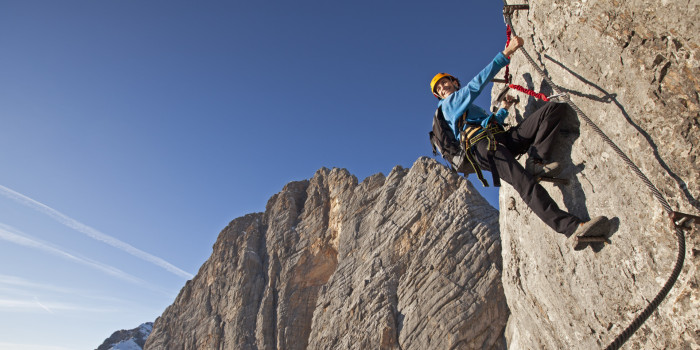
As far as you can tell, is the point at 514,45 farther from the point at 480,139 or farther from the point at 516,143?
the point at 516,143

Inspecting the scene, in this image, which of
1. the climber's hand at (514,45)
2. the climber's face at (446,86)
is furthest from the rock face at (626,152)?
the climber's face at (446,86)

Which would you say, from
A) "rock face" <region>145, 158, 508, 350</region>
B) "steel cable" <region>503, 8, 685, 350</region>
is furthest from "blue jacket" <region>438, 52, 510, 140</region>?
"rock face" <region>145, 158, 508, 350</region>

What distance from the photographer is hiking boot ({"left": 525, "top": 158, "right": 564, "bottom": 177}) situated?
16.5ft

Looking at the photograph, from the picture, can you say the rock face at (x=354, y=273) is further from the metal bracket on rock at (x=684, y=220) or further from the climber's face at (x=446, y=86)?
the metal bracket on rock at (x=684, y=220)

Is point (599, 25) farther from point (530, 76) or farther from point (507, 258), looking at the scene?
point (507, 258)

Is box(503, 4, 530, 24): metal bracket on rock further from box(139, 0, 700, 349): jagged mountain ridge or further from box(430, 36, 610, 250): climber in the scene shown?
box(430, 36, 610, 250): climber

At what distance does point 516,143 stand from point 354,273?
31833 mm

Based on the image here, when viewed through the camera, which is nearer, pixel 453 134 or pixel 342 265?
pixel 453 134

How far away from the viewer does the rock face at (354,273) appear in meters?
28.1

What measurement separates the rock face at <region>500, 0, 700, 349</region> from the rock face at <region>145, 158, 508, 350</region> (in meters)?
23.0

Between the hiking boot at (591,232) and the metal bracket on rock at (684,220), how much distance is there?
82cm

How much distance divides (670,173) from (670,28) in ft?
4.23

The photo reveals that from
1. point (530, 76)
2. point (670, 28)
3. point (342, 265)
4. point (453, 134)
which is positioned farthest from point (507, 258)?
point (342, 265)

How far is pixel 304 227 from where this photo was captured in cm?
4841
